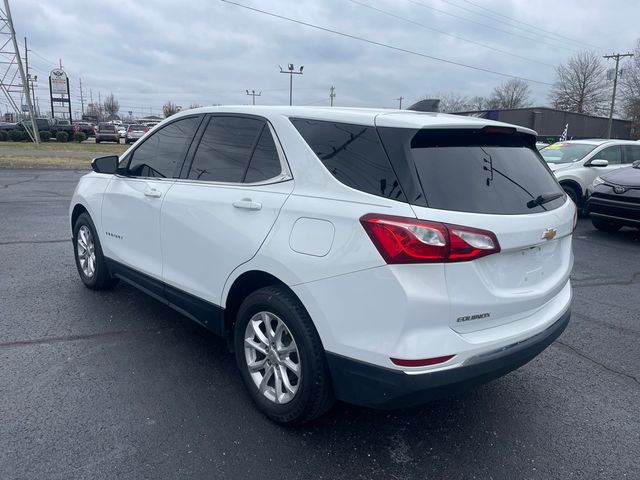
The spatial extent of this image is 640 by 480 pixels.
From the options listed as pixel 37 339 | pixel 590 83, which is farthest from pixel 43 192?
pixel 590 83

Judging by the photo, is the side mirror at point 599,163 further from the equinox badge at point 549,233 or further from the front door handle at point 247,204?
the front door handle at point 247,204

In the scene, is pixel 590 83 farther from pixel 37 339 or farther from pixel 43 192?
pixel 37 339

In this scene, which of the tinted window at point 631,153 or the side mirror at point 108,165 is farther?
the tinted window at point 631,153

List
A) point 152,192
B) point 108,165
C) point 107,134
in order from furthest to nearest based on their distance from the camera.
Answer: point 107,134, point 108,165, point 152,192

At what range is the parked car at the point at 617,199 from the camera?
8492mm

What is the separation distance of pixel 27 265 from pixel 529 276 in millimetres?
5557

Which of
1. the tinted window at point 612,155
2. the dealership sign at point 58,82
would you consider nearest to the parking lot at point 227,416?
the tinted window at point 612,155

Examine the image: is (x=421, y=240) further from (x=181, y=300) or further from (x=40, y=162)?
(x=40, y=162)

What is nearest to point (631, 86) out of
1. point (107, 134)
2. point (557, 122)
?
point (557, 122)

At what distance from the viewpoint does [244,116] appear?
11.2 feet

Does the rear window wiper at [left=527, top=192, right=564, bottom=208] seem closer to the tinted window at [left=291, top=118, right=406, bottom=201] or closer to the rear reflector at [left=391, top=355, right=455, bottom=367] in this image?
the tinted window at [left=291, top=118, right=406, bottom=201]

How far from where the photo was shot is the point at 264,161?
3123 mm

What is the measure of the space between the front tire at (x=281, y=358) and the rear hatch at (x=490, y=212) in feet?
2.47

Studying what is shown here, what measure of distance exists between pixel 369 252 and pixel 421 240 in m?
0.25
